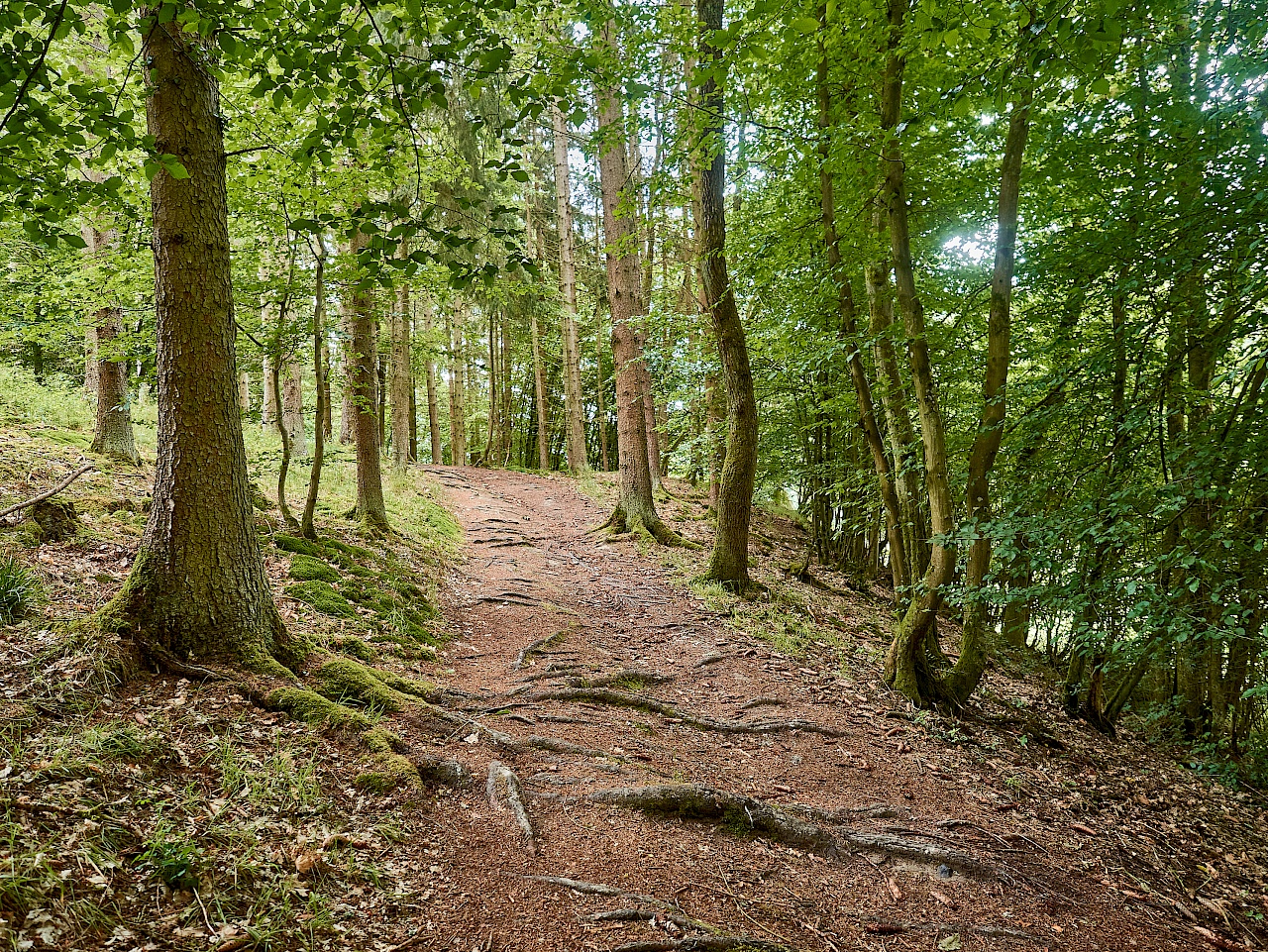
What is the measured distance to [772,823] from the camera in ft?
13.2

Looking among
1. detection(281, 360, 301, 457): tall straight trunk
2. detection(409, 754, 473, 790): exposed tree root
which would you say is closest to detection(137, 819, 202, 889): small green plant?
detection(409, 754, 473, 790): exposed tree root

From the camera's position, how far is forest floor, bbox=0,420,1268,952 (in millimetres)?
2586

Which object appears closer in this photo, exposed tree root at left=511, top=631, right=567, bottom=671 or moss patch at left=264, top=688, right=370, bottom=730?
moss patch at left=264, top=688, right=370, bottom=730

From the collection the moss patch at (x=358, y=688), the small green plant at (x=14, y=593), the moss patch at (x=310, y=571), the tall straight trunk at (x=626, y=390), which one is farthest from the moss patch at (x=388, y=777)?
the tall straight trunk at (x=626, y=390)

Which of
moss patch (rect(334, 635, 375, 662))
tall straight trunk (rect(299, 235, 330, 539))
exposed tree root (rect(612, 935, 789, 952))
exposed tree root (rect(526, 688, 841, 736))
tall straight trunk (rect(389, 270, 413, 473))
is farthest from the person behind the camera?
tall straight trunk (rect(389, 270, 413, 473))

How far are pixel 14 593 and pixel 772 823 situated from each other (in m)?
4.85

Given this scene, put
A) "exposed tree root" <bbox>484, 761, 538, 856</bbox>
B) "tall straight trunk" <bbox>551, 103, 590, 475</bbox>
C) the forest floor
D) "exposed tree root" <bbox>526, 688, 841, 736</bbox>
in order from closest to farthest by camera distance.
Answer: the forest floor < "exposed tree root" <bbox>484, 761, 538, 856</bbox> < "exposed tree root" <bbox>526, 688, 841, 736</bbox> < "tall straight trunk" <bbox>551, 103, 590, 475</bbox>

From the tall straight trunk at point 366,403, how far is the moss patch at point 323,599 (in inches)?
95.8

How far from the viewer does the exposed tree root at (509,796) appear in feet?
11.3

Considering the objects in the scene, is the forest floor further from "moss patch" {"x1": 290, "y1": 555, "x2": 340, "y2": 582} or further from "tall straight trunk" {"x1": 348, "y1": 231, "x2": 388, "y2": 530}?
"tall straight trunk" {"x1": 348, "y1": 231, "x2": 388, "y2": 530}

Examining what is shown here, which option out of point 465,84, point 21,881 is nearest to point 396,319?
point 465,84

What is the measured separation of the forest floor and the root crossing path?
0.02 m

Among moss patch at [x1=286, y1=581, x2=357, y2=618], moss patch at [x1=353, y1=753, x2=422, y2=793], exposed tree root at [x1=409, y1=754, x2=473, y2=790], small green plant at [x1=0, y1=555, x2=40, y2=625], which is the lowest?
exposed tree root at [x1=409, y1=754, x2=473, y2=790]

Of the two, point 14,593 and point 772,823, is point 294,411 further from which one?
point 772,823
